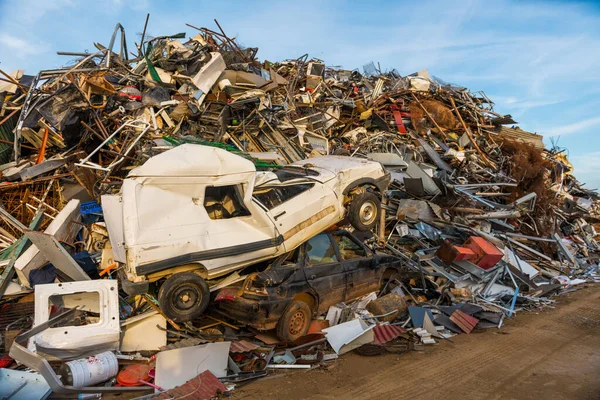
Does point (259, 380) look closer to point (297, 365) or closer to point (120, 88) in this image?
point (297, 365)

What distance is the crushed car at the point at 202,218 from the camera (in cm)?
501

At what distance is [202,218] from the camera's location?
5.52 metres

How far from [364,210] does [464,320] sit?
7.79ft

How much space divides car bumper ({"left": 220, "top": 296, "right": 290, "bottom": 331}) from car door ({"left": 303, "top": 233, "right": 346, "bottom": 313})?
2.41 ft

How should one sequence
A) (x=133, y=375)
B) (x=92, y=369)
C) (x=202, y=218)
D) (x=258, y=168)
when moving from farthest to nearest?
(x=258, y=168) → (x=202, y=218) → (x=133, y=375) → (x=92, y=369)

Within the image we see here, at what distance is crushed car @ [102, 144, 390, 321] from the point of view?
5008mm

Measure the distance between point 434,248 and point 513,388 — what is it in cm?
509

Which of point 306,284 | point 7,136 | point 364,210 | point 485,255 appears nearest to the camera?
point 306,284

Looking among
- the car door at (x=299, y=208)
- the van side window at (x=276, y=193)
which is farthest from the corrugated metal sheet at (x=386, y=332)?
the van side window at (x=276, y=193)

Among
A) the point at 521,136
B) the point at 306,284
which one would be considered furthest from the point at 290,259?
the point at 521,136

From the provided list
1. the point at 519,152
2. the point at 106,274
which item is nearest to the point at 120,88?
the point at 106,274

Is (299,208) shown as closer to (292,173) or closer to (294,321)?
(292,173)

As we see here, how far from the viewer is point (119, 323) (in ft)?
16.9

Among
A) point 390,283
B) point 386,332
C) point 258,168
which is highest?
point 258,168
